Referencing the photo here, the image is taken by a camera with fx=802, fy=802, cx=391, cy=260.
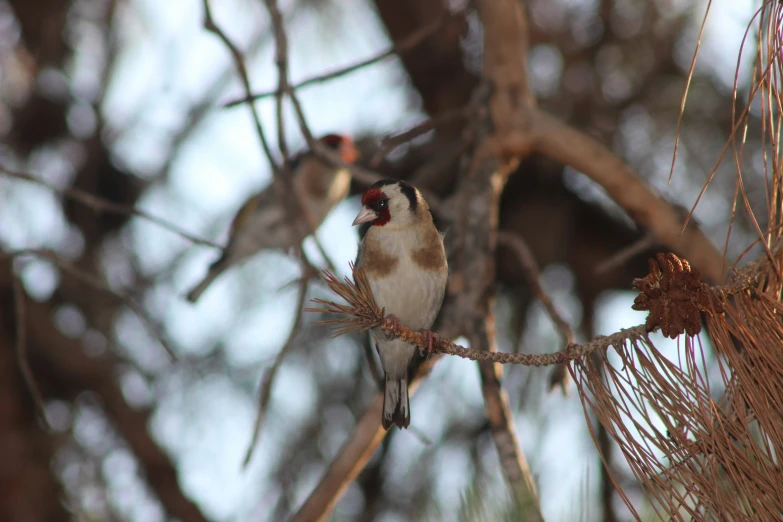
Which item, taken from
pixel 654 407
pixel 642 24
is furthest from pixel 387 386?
pixel 642 24

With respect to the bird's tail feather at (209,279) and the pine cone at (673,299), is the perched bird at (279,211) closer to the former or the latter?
the bird's tail feather at (209,279)

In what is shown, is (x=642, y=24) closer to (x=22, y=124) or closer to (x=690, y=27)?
(x=690, y=27)

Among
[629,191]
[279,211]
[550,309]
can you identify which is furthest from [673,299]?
[279,211]

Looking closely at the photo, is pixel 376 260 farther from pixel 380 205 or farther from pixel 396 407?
pixel 396 407

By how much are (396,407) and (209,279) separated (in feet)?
6.27

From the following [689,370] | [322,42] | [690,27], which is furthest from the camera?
[322,42]

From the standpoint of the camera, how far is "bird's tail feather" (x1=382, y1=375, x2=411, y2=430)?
2.46 meters

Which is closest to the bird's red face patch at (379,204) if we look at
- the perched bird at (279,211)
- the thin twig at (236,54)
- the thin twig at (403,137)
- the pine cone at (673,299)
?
the thin twig at (403,137)

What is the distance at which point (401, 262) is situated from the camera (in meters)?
2.67

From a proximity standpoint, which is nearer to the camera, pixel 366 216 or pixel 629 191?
pixel 366 216

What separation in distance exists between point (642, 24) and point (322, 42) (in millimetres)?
1616

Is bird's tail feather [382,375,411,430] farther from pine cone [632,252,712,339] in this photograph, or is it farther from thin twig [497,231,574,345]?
pine cone [632,252,712,339]

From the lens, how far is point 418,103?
14.2ft

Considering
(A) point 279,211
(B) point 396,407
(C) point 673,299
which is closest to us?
(C) point 673,299
